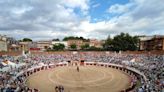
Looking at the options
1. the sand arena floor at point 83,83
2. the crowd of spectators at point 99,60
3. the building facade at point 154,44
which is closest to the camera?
the sand arena floor at point 83,83

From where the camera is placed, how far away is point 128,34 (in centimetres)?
8056

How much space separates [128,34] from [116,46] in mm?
8101

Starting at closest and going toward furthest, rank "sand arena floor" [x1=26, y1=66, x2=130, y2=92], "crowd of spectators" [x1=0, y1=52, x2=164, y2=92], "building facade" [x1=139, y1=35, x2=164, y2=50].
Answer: "sand arena floor" [x1=26, y1=66, x2=130, y2=92] → "crowd of spectators" [x1=0, y1=52, x2=164, y2=92] → "building facade" [x1=139, y1=35, x2=164, y2=50]

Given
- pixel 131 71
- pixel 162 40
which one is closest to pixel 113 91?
pixel 131 71

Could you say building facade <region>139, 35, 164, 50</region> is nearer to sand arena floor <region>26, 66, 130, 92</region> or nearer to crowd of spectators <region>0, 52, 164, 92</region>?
crowd of spectators <region>0, 52, 164, 92</region>

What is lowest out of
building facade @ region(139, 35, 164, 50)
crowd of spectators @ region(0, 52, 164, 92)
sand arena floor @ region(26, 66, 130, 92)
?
sand arena floor @ region(26, 66, 130, 92)

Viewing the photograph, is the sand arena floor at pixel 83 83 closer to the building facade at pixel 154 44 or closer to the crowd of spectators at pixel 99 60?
the crowd of spectators at pixel 99 60

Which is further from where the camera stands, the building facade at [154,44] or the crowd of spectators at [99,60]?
the building facade at [154,44]

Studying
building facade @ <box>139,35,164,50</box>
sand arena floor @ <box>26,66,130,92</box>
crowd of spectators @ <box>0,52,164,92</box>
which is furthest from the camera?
building facade @ <box>139,35,164,50</box>

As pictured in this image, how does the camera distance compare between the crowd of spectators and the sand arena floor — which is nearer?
the sand arena floor

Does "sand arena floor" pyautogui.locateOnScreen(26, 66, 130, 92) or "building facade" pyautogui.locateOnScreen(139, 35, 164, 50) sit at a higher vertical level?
"building facade" pyautogui.locateOnScreen(139, 35, 164, 50)

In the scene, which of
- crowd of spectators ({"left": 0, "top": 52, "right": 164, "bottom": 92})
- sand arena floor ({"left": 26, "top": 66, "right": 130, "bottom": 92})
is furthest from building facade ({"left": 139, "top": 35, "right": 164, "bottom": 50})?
sand arena floor ({"left": 26, "top": 66, "right": 130, "bottom": 92})

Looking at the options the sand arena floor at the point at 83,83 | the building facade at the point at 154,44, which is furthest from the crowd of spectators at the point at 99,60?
the building facade at the point at 154,44

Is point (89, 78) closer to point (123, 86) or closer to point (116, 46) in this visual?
point (123, 86)
